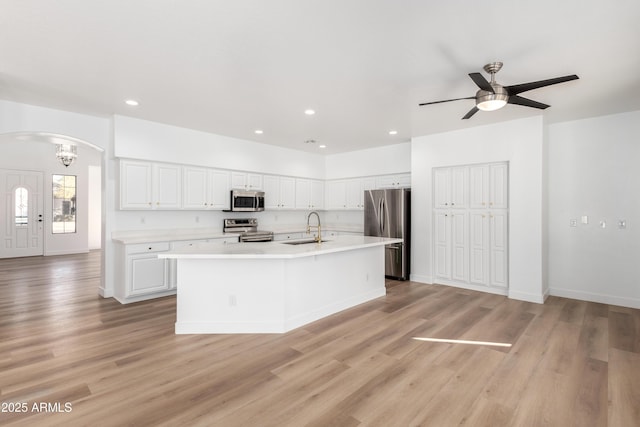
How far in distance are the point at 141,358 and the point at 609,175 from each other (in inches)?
245

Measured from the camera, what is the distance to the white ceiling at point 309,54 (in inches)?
84.6

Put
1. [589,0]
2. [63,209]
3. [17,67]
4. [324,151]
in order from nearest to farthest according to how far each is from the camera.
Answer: [589,0], [17,67], [324,151], [63,209]

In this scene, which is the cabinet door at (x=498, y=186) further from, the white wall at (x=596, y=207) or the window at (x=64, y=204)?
the window at (x=64, y=204)

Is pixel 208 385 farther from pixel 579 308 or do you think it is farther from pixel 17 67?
pixel 579 308

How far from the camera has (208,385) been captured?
238 cm

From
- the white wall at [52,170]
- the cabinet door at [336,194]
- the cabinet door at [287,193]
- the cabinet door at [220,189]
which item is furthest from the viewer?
the white wall at [52,170]

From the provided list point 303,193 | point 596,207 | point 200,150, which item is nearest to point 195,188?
point 200,150

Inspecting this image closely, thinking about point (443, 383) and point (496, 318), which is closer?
point (443, 383)

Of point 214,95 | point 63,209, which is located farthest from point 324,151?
point 63,209

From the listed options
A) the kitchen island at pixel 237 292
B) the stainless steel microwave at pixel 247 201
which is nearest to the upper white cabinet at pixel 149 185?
the stainless steel microwave at pixel 247 201

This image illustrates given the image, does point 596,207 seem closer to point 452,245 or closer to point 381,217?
point 452,245

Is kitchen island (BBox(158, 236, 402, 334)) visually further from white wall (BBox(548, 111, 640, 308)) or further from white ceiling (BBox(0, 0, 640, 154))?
white wall (BBox(548, 111, 640, 308))

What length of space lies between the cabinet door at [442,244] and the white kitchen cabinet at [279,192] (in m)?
3.06

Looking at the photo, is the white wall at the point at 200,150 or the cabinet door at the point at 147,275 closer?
the cabinet door at the point at 147,275
